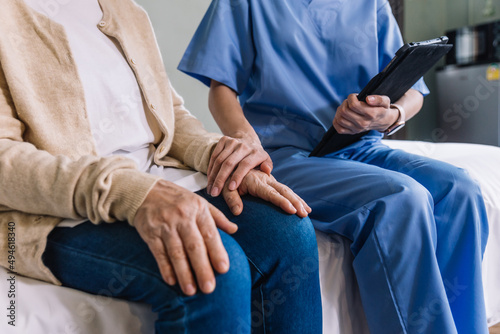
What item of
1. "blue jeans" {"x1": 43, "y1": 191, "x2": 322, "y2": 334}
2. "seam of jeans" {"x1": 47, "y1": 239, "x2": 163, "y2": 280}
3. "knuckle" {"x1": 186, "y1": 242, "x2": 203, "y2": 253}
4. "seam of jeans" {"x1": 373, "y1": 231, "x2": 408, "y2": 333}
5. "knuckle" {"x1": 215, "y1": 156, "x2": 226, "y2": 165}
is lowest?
"seam of jeans" {"x1": 373, "y1": 231, "x2": 408, "y2": 333}

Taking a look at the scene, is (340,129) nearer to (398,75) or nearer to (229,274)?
(398,75)

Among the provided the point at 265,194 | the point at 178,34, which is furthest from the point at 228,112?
the point at 178,34

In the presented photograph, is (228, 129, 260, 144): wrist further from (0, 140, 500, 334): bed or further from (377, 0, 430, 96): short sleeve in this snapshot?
(377, 0, 430, 96): short sleeve

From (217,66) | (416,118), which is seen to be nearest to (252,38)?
(217,66)

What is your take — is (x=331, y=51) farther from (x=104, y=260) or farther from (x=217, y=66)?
(x=104, y=260)

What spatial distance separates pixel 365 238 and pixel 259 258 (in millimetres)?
230

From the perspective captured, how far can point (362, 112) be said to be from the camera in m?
0.90

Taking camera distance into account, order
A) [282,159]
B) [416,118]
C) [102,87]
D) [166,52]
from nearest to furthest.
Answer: [102,87] < [282,159] < [166,52] < [416,118]

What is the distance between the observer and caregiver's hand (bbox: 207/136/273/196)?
0.72 meters

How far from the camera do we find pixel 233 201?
0.70 meters

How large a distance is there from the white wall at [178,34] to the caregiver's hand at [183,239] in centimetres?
153

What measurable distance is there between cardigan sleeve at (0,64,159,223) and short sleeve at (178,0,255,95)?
0.52 metres

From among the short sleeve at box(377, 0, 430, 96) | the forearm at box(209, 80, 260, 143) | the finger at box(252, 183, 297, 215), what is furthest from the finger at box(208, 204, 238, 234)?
the short sleeve at box(377, 0, 430, 96)

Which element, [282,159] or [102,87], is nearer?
[102,87]
